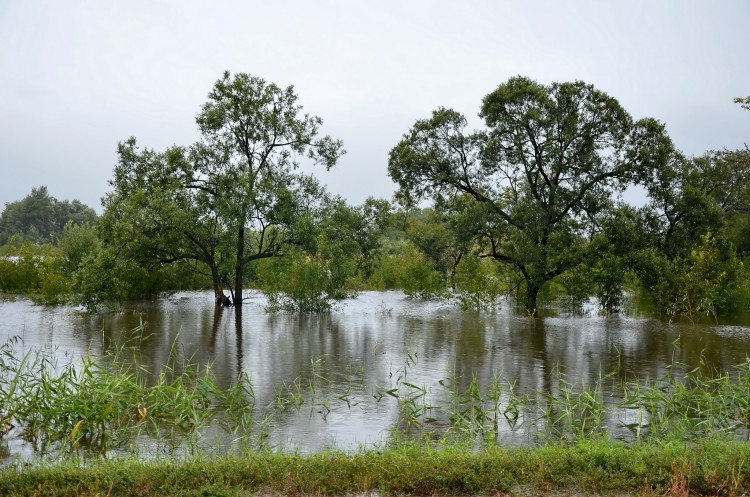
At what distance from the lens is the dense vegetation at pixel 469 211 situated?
24.9m

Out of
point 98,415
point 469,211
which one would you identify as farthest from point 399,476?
point 469,211

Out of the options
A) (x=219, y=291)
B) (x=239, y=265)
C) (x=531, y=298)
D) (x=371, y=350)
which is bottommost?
(x=371, y=350)

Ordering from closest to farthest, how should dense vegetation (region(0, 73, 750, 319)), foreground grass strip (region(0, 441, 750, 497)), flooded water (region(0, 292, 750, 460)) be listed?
foreground grass strip (region(0, 441, 750, 497))
flooded water (region(0, 292, 750, 460))
dense vegetation (region(0, 73, 750, 319))

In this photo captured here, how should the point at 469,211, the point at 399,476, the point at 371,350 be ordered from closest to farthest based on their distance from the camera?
the point at 399,476, the point at 371,350, the point at 469,211

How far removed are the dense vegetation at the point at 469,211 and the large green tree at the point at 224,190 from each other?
6cm

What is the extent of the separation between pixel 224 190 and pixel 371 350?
12509 mm

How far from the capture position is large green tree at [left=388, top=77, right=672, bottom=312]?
25.0m

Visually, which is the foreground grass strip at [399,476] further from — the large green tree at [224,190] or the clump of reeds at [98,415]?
the large green tree at [224,190]

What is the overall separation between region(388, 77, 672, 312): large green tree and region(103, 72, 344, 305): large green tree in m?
5.10

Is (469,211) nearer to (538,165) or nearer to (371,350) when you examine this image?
(538,165)

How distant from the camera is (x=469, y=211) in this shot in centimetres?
2569

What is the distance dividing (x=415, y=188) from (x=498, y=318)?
21.5 feet

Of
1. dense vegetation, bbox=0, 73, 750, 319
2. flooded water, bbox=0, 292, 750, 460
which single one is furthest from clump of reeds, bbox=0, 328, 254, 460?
dense vegetation, bbox=0, 73, 750, 319

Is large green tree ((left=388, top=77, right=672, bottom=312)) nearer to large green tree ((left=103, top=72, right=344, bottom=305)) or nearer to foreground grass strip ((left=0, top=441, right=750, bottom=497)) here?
large green tree ((left=103, top=72, right=344, bottom=305))
